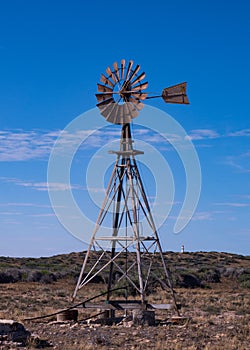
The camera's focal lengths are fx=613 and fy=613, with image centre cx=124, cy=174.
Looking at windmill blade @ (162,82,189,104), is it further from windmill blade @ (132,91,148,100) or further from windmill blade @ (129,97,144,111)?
windmill blade @ (129,97,144,111)

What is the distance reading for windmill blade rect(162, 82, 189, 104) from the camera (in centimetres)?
2056

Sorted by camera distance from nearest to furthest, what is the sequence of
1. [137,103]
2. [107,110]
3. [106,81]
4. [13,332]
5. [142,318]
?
[13,332], [142,318], [137,103], [107,110], [106,81]

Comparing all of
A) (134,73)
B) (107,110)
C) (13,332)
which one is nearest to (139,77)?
(134,73)

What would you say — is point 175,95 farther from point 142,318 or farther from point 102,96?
point 142,318

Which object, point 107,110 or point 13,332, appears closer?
point 13,332

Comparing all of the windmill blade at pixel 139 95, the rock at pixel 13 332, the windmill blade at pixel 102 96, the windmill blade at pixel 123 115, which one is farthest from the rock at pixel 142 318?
the windmill blade at pixel 102 96

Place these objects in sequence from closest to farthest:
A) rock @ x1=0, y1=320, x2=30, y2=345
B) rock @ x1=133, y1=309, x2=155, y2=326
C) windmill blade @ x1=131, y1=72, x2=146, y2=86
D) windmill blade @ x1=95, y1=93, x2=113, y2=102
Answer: rock @ x1=0, y1=320, x2=30, y2=345 → rock @ x1=133, y1=309, x2=155, y2=326 → windmill blade @ x1=131, y1=72, x2=146, y2=86 → windmill blade @ x1=95, y1=93, x2=113, y2=102

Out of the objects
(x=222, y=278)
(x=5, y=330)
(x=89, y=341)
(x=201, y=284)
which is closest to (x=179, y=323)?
(x=89, y=341)

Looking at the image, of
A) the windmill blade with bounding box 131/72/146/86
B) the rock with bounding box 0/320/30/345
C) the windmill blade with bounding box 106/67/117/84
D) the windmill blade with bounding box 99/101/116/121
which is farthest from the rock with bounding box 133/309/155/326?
the windmill blade with bounding box 106/67/117/84

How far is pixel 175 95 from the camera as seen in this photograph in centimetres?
2062

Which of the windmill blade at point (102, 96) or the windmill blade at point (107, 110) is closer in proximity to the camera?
the windmill blade at point (107, 110)

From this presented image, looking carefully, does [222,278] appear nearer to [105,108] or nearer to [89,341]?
[105,108]

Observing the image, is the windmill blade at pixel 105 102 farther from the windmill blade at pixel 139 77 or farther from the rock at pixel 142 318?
the rock at pixel 142 318

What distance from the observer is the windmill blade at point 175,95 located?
20562 millimetres
